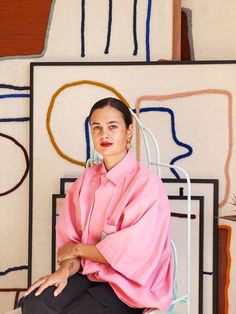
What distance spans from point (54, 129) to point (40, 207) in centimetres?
36

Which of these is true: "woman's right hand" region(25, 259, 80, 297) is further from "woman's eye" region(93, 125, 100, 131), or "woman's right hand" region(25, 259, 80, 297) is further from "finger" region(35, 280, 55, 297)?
"woman's eye" region(93, 125, 100, 131)

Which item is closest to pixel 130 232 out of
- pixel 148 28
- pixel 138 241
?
pixel 138 241

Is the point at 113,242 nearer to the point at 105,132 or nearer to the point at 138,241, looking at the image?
the point at 138,241

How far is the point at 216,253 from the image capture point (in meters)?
2.51

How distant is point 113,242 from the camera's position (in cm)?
178

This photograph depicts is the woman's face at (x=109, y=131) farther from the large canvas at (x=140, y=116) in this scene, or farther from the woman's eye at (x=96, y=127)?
the large canvas at (x=140, y=116)

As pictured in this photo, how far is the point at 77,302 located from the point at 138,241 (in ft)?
0.83

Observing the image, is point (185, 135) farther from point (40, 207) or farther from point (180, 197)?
point (40, 207)

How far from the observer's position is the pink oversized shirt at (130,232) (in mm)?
1768

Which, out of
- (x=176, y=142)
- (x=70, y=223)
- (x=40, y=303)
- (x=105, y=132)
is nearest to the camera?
(x=40, y=303)

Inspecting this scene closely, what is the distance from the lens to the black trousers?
5.59ft

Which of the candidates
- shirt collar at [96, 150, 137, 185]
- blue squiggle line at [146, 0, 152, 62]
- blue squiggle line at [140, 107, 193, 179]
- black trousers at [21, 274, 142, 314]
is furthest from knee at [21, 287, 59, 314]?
blue squiggle line at [146, 0, 152, 62]

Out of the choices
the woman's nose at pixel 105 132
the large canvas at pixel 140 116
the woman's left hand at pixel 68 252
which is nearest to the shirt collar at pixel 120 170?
the woman's nose at pixel 105 132

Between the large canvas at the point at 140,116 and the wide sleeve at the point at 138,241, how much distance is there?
0.77m
